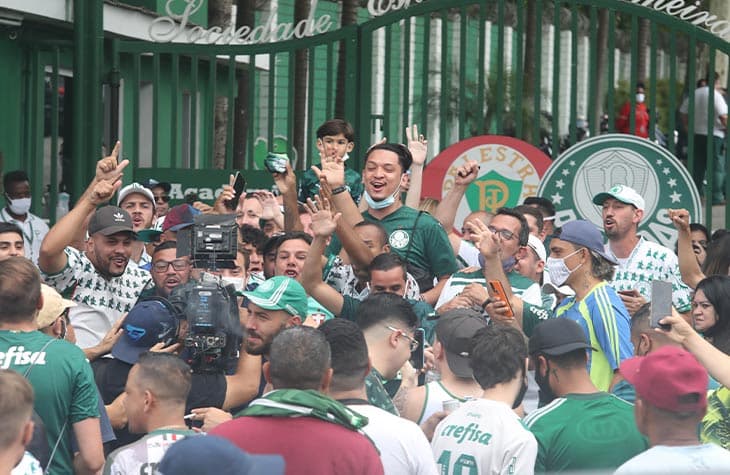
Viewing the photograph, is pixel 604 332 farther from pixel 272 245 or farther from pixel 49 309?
pixel 49 309

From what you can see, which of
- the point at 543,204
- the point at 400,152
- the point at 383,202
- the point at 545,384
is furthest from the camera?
the point at 543,204

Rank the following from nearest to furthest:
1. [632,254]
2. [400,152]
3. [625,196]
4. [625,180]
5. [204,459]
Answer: [204,459] → [400,152] → [632,254] → [625,196] → [625,180]

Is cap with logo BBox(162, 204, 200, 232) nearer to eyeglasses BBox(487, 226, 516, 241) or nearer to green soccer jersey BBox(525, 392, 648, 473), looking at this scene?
eyeglasses BBox(487, 226, 516, 241)

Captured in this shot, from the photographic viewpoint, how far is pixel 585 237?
7684mm

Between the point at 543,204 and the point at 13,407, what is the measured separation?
6311mm

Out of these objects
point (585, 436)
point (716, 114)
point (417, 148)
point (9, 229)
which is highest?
point (716, 114)

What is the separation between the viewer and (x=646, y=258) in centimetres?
864

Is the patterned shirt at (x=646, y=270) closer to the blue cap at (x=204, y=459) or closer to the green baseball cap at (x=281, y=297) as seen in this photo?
the green baseball cap at (x=281, y=297)

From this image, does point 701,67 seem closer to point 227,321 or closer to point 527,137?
point 527,137

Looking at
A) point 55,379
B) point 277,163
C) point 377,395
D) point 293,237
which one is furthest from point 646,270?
point 55,379

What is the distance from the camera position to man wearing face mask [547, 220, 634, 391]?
705cm

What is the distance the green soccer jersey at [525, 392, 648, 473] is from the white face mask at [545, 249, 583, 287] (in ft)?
7.11

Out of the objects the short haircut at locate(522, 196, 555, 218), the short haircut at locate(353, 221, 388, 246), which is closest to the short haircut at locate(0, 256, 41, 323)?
the short haircut at locate(353, 221, 388, 246)

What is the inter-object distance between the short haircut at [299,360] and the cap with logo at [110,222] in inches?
125
